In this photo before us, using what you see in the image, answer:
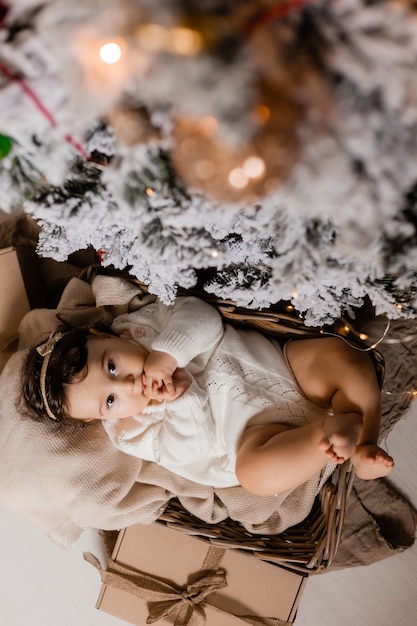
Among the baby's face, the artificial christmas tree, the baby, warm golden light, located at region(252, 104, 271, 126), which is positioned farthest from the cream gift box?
warm golden light, located at region(252, 104, 271, 126)

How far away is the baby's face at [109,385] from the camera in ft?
3.32

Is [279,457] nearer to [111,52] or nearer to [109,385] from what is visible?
[109,385]

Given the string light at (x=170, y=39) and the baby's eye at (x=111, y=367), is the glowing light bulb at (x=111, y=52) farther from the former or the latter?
the baby's eye at (x=111, y=367)

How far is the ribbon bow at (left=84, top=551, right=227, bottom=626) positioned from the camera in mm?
1160

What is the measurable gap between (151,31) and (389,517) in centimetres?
119

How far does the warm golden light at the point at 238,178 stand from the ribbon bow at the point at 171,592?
1.02m

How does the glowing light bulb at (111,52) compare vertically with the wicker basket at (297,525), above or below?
above

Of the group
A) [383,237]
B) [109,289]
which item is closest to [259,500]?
[109,289]

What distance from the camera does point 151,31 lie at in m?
0.37

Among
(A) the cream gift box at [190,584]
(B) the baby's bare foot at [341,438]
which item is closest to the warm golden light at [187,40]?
(B) the baby's bare foot at [341,438]

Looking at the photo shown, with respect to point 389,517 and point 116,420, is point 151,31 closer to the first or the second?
point 116,420

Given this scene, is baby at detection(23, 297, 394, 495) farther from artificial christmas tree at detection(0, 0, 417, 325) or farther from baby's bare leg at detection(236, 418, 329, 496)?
artificial christmas tree at detection(0, 0, 417, 325)

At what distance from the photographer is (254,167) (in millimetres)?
397

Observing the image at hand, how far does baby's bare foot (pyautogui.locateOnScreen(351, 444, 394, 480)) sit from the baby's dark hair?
524 millimetres
